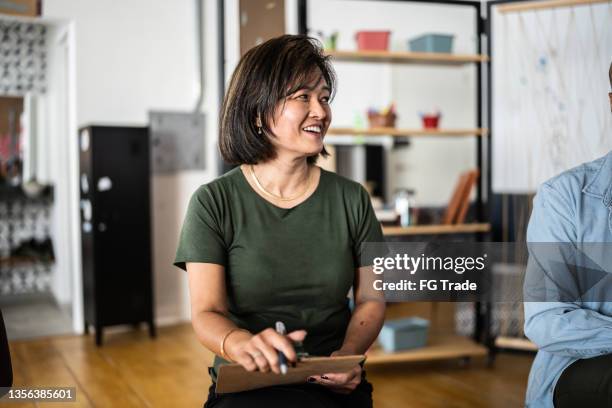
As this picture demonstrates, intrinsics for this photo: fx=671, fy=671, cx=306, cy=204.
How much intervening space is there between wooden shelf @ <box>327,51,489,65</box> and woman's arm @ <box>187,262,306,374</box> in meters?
2.33

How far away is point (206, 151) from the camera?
16.3 feet

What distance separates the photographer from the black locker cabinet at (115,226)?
169 inches

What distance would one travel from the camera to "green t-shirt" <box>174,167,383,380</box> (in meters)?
1.42

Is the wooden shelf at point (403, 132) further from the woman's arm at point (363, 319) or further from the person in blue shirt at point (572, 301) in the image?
the person in blue shirt at point (572, 301)

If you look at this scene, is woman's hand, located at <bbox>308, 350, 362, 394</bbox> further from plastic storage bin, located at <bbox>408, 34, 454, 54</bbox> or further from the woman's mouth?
plastic storage bin, located at <bbox>408, 34, 454, 54</bbox>

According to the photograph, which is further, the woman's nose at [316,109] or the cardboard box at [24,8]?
the cardboard box at [24,8]

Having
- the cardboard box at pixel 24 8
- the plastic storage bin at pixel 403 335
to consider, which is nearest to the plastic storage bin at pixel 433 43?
the plastic storage bin at pixel 403 335

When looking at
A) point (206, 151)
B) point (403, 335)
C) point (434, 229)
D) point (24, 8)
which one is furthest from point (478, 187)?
point (24, 8)

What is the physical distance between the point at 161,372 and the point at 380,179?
2707mm

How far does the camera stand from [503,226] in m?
3.79

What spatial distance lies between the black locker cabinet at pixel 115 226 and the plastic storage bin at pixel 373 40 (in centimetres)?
161

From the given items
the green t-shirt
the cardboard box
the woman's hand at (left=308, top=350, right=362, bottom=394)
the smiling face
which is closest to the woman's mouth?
the smiling face

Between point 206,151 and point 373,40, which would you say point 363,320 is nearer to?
point 373,40

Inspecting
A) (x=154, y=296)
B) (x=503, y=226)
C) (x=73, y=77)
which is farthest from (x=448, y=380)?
(x=73, y=77)
